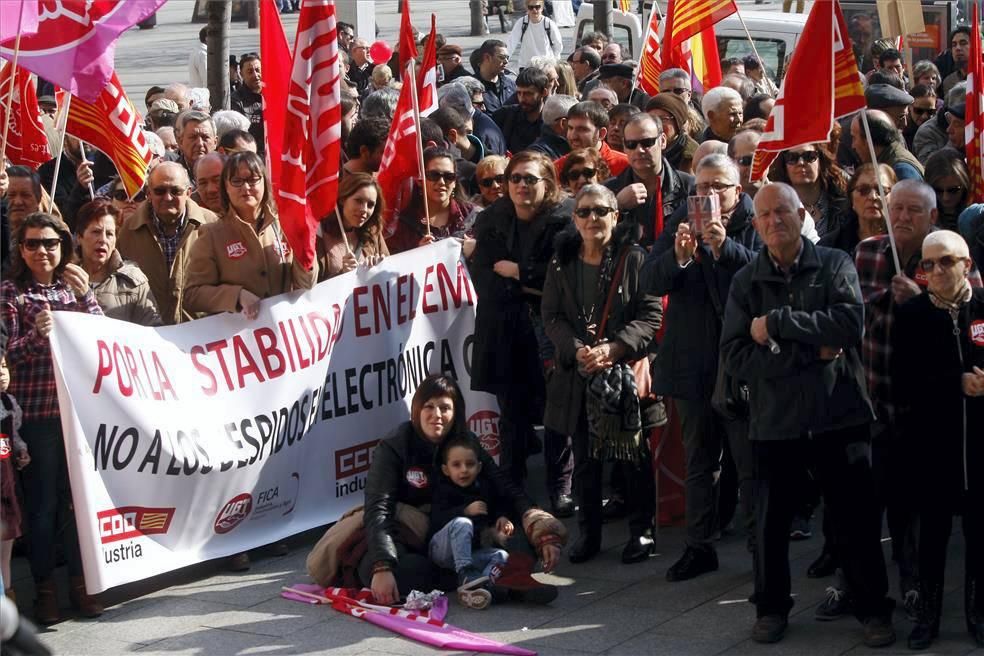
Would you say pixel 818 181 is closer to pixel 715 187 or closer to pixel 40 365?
pixel 715 187

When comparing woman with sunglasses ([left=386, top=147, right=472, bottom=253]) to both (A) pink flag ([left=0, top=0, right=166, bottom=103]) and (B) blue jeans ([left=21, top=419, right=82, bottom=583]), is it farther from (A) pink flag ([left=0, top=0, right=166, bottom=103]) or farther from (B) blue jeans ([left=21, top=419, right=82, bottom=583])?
(B) blue jeans ([left=21, top=419, right=82, bottom=583])

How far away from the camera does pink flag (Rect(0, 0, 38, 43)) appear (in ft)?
22.2

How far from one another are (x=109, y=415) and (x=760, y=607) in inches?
116

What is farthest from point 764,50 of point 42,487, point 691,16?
point 42,487

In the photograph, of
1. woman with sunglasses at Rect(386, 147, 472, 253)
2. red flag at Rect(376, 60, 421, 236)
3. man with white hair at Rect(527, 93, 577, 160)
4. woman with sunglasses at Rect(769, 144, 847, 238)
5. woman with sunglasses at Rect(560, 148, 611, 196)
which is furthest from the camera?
man with white hair at Rect(527, 93, 577, 160)

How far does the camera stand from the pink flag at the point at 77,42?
7430mm

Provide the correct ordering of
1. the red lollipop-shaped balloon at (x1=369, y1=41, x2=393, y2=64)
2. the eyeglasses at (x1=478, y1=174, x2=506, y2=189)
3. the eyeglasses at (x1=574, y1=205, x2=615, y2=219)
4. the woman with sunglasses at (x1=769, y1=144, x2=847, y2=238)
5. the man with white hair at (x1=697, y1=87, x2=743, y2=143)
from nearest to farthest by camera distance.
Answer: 1. the eyeglasses at (x1=574, y1=205, x2=615, y2=219)
2. the woman with sunglasses at (x1=769, y1=144, x2=847, y2=238)
3. the eyeglasses at (x1=478, y1=174, x2=506, y2=189)
4. the man with white hair at (x1=697, y1=87, x2=743, y2=143)
5. the red lollipop-shaped balloon at (x1=369, y1=41, x2=393, y2=64)

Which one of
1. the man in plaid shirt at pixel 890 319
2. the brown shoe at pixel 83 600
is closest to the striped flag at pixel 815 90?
the man in plaid shirt at pixel 890 319

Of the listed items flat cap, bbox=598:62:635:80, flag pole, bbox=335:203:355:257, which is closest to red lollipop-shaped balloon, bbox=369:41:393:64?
flat cap, bbox=598:62:635:80

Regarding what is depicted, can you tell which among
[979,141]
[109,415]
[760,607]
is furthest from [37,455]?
[979,141]

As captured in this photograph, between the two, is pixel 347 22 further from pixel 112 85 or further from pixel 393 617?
pixel 393 617

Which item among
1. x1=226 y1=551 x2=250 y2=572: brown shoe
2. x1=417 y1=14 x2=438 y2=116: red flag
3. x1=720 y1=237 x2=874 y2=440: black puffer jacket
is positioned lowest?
x1=226 y1=551 x2=250 y2=572: brown shoe

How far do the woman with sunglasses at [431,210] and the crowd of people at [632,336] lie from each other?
0.06 feet

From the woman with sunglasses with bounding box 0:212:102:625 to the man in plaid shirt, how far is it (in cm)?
342
